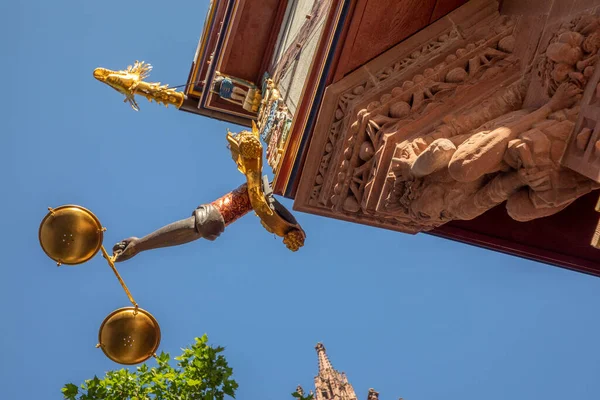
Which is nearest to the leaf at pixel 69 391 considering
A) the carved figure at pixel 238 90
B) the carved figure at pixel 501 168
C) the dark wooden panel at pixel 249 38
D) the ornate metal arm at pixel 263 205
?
the ornate metal arm at pixel 263 205

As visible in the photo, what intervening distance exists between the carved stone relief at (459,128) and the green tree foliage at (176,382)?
17.8ft

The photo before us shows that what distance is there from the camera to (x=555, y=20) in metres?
7.41

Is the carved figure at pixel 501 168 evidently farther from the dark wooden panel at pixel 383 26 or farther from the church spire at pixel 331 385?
the church spire at pixel 331 385

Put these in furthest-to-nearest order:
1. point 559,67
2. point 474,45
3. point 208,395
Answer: point 208,395, point 474,45, point 559,67

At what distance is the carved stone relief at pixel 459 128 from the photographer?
6.27 metres

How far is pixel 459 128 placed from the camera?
756 cm

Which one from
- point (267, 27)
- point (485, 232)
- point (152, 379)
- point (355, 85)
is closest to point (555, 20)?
point (355, 85)

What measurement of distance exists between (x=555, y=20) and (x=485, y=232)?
3403mm

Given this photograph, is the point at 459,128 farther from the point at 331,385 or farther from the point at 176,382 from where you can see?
the point at 331,385

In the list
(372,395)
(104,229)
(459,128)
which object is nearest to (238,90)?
(104,229)

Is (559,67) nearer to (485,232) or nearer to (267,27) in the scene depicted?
(485,232)

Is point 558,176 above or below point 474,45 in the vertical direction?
below

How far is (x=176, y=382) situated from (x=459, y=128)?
807 cm

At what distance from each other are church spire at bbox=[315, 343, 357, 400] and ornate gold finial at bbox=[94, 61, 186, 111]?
2417 cm
